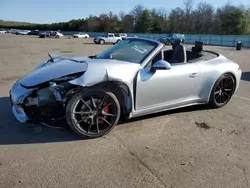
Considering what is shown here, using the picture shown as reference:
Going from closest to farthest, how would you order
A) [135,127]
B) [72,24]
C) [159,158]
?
[159,158] < [135,127] < [72,24]

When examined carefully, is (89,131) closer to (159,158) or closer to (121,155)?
(121,155)

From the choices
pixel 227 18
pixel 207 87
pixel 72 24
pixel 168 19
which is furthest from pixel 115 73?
pixel 72 24

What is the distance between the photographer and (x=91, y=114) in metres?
3.69

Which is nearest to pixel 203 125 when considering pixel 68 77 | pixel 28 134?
pixel 68 77

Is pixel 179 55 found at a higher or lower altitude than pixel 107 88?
higher

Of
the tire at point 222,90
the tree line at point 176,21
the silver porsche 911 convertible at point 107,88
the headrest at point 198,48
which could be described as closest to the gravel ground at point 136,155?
the silver porsche 911 convertible at point 107,88

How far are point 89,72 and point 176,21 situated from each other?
8256 cm

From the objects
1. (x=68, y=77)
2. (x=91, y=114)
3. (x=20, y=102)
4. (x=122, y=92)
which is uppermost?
(x=68, y=77)

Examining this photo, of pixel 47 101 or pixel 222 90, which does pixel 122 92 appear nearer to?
pixel 47 101

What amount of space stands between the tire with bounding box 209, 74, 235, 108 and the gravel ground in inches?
21.3

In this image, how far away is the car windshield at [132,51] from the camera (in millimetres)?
4223

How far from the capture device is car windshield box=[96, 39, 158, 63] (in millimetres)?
4223

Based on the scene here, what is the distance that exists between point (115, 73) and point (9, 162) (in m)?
1.77

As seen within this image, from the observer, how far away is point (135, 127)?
418cm
